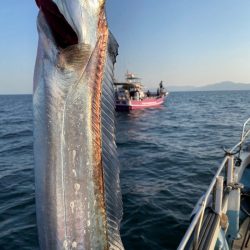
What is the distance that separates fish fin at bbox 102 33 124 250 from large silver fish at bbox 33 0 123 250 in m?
0.03

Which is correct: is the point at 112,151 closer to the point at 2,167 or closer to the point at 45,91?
the point at 45,91

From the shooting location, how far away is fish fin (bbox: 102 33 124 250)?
1.58 metres

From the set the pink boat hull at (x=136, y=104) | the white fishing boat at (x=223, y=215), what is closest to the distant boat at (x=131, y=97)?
the pink boat hull at (x=136, y=104)

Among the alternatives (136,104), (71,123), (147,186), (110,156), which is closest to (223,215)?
(110,156)

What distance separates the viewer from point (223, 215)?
449 centimetres

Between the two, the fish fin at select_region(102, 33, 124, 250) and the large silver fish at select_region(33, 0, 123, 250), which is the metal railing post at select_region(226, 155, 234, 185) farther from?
the large silver fish at select_region(33, 0, 123, 250)

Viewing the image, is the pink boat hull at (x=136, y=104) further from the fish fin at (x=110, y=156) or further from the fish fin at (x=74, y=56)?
the fish fin at (x=74, y=56)

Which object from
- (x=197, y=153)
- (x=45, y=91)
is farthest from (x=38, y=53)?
(x=197, y=153)

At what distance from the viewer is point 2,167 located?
1270 centimetres

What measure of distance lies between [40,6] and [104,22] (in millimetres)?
279

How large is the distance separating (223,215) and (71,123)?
12.1ft

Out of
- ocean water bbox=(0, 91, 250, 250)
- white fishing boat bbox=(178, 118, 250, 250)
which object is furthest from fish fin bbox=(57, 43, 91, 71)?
ocean water bbox=(0, 91, 250, 250)

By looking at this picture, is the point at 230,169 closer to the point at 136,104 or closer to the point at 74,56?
the point at 74,56

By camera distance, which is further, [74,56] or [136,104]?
[136,104]
